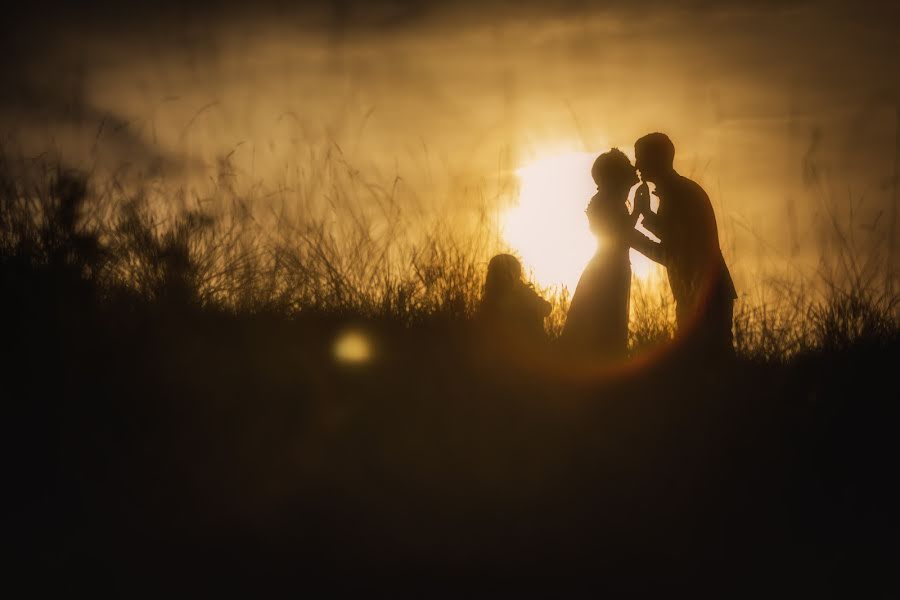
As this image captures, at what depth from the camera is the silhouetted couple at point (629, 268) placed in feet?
12.5

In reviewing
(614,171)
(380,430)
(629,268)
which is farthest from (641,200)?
(380,430)

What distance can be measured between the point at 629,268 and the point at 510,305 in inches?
34.2

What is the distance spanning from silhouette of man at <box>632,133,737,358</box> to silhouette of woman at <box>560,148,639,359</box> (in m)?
0.10

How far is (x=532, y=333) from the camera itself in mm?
3760

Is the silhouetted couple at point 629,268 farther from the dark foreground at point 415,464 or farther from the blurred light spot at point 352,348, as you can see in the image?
the blurred light spot at point 352,348

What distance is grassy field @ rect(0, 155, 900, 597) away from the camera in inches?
92.7

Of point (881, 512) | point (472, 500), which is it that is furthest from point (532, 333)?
point (881, 512)

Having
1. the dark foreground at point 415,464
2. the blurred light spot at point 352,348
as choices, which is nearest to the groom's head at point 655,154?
the dark foreground at point 415,464

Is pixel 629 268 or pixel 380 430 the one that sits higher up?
pixel 629 268

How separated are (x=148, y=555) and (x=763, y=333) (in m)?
2.78

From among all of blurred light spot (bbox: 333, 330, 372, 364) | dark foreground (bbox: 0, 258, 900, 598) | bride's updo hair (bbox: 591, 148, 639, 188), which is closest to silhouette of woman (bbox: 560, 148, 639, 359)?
bride's updo hair (bbox: 591, 148, 639, 188)

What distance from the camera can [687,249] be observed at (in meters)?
4.04

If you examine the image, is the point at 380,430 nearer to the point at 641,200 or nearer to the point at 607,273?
the point at 607,273

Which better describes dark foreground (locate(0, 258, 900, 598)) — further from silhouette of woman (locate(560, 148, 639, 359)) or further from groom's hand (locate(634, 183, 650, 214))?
groom's hand (locate(634, 183, 650, 214))
